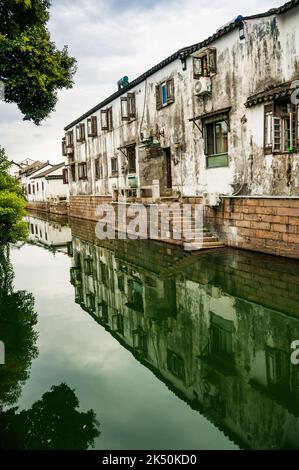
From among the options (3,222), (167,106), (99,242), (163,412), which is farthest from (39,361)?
(167,106)

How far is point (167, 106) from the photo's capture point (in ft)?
58.3

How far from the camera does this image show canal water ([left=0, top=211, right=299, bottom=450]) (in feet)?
12.7

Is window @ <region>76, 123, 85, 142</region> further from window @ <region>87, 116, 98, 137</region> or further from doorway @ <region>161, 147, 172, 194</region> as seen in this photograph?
doorway @ <region>161, 147, 172, 194</region>

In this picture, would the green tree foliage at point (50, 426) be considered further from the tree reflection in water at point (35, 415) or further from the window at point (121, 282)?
the window at point (121, 282)

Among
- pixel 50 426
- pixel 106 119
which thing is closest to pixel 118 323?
pixel 50 426

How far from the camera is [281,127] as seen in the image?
37.6 ft

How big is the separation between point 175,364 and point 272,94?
8.76 metres

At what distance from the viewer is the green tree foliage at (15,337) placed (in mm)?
4932

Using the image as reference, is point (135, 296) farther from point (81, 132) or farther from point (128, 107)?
point (81, 132)

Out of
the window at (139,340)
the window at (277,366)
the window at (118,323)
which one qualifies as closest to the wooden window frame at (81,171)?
the window at (118,323)

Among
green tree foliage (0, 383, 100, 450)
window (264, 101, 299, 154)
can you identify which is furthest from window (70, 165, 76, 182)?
green tree foliage (0, 383, 100, 450)

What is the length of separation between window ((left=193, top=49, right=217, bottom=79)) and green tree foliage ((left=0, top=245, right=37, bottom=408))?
10348 millimetres

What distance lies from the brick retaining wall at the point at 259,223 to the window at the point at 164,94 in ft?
20.1
